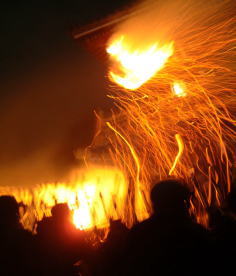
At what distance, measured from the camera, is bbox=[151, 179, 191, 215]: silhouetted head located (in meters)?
1.95

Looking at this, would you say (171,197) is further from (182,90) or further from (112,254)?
(182,90)

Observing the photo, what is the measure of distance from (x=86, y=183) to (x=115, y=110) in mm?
2677

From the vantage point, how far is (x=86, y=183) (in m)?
10.0

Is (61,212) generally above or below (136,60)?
below

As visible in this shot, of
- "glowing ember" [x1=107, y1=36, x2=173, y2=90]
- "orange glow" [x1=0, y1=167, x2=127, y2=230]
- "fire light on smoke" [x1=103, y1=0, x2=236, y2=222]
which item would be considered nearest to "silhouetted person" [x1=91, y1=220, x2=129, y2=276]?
"fire light on smoke" [x1=103, y1=0, x2=236, y2=222]

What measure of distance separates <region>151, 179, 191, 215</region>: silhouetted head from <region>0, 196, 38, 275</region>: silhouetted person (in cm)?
104

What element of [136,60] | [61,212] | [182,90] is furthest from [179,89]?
[61,212]

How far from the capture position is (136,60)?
242 inches

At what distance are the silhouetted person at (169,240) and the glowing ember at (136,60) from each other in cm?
447

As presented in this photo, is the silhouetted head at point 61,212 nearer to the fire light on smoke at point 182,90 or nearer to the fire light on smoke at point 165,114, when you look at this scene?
the fire light on smoke at point 165,114

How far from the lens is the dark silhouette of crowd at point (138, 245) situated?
1.80 m

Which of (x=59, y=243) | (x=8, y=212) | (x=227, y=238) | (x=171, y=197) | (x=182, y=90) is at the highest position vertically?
(x=182, y=90)

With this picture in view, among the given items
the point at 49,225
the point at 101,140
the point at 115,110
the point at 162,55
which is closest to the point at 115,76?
the point at 162,55

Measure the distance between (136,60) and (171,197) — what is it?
461cm
